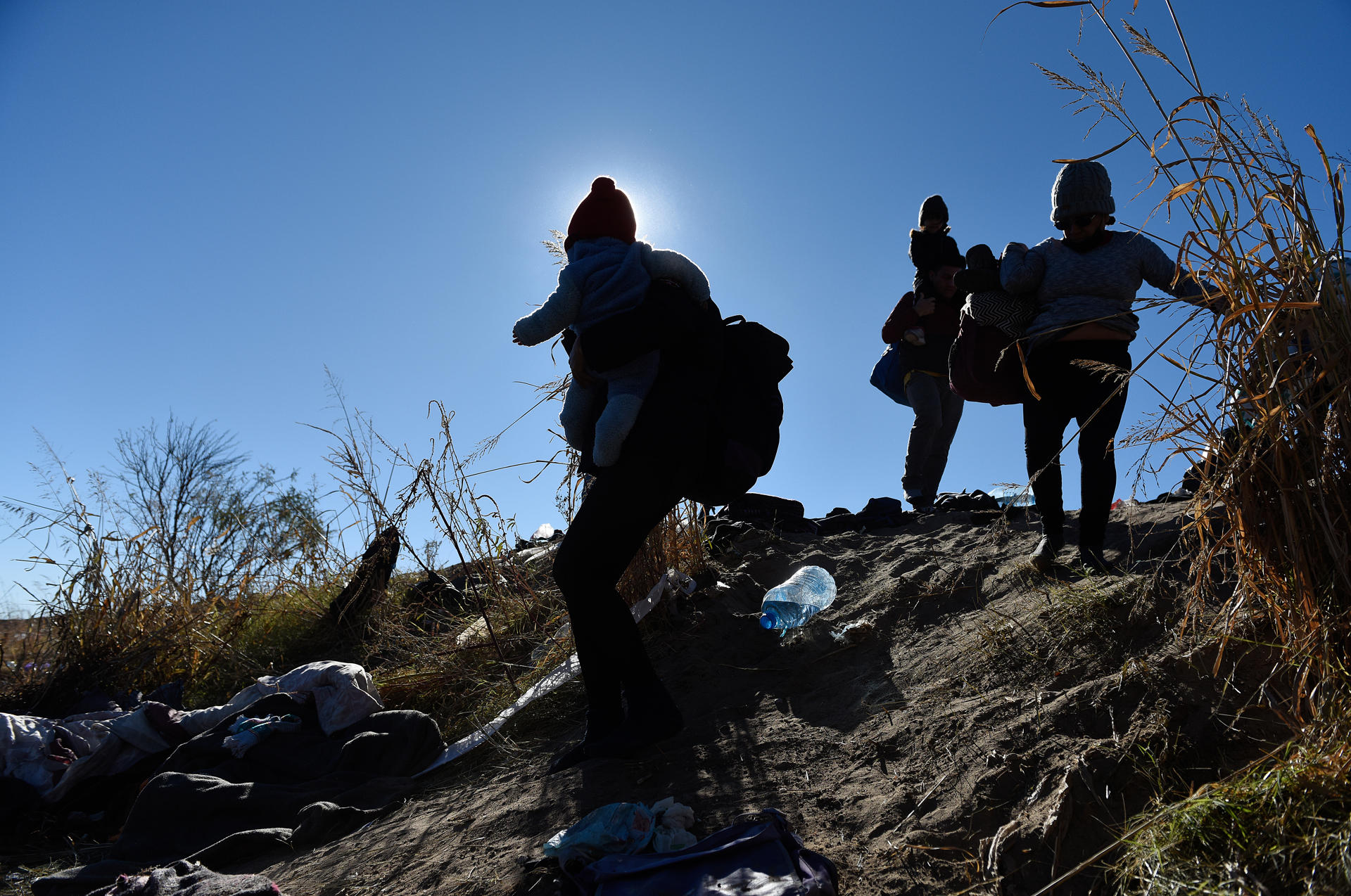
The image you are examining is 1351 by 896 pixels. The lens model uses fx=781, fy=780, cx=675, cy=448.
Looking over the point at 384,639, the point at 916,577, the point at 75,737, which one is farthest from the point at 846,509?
the point at 75,737

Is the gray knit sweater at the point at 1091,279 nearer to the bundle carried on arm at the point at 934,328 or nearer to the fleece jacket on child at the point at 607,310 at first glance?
the fleece jacket on child at the point at 607,310

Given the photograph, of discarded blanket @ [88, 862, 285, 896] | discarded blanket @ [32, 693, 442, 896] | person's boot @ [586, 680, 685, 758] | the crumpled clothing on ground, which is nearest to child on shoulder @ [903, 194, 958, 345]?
person's boot @ [586, 680, 685, 758]

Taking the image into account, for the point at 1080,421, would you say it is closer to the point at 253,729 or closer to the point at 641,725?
the point at 641,725

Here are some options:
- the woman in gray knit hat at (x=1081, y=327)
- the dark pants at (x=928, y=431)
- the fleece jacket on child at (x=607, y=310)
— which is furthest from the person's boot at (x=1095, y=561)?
the dark pants at (x=928, y=431)

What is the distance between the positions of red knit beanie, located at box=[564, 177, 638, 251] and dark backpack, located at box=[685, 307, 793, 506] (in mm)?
462

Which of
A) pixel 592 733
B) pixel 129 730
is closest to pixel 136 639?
pixel 129 730

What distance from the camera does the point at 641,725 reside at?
8.41 ft

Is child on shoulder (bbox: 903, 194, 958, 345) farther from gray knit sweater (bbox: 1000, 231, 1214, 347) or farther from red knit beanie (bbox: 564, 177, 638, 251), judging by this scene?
red knit beanie (bbox: 564, 177, 638, 251)

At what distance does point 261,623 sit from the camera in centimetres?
584

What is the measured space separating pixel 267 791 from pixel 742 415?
2527mm

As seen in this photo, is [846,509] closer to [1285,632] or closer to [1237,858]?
[1285,632]

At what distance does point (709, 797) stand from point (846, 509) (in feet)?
12.3

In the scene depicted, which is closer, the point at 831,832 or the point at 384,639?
the point at 831,832

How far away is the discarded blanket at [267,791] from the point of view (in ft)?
9.27
